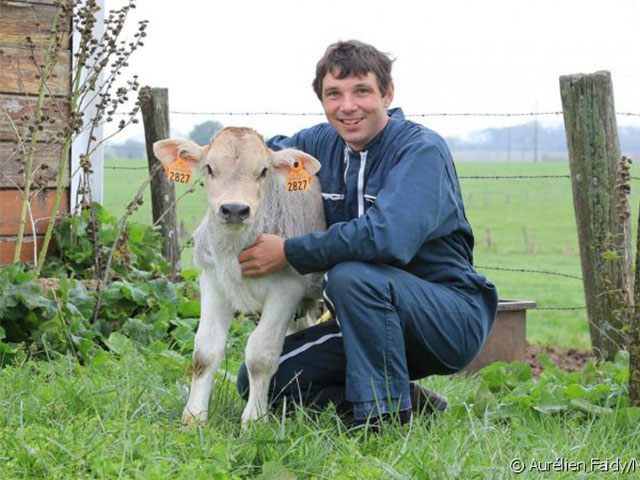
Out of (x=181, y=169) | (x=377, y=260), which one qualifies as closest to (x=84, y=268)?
(x=181, y=169)

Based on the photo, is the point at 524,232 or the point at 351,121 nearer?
the point at 351,121

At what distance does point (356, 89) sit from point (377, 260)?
0.82 m

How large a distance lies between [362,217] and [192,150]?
936mm

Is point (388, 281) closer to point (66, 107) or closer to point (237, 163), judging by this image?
point (237, 163)

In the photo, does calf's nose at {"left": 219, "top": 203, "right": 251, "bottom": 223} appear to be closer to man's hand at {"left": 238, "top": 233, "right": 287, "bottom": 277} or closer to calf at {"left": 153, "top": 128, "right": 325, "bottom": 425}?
calf at {"left": 153, "top": 128, "right": 325, "bottom": 425}

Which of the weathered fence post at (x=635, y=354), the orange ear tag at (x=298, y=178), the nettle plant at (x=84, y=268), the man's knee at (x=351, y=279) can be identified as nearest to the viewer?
the man's knee at (x=351, y=279)

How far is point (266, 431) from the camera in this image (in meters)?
4.12

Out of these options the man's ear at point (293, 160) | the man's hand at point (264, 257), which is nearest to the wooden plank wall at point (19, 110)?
the man's ear at point (293, 160)

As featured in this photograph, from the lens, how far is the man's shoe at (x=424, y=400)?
483 cm

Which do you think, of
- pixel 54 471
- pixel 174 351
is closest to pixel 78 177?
pixel 174 351

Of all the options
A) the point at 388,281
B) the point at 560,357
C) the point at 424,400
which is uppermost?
the point at 388,281

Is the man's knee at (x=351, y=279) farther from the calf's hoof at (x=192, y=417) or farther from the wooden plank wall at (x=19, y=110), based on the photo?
the wooden plank wall at (x=19, y=110)

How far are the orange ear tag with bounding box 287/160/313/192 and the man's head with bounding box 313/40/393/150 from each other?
243mm

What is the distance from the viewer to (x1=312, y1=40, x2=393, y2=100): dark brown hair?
4.68 metres
